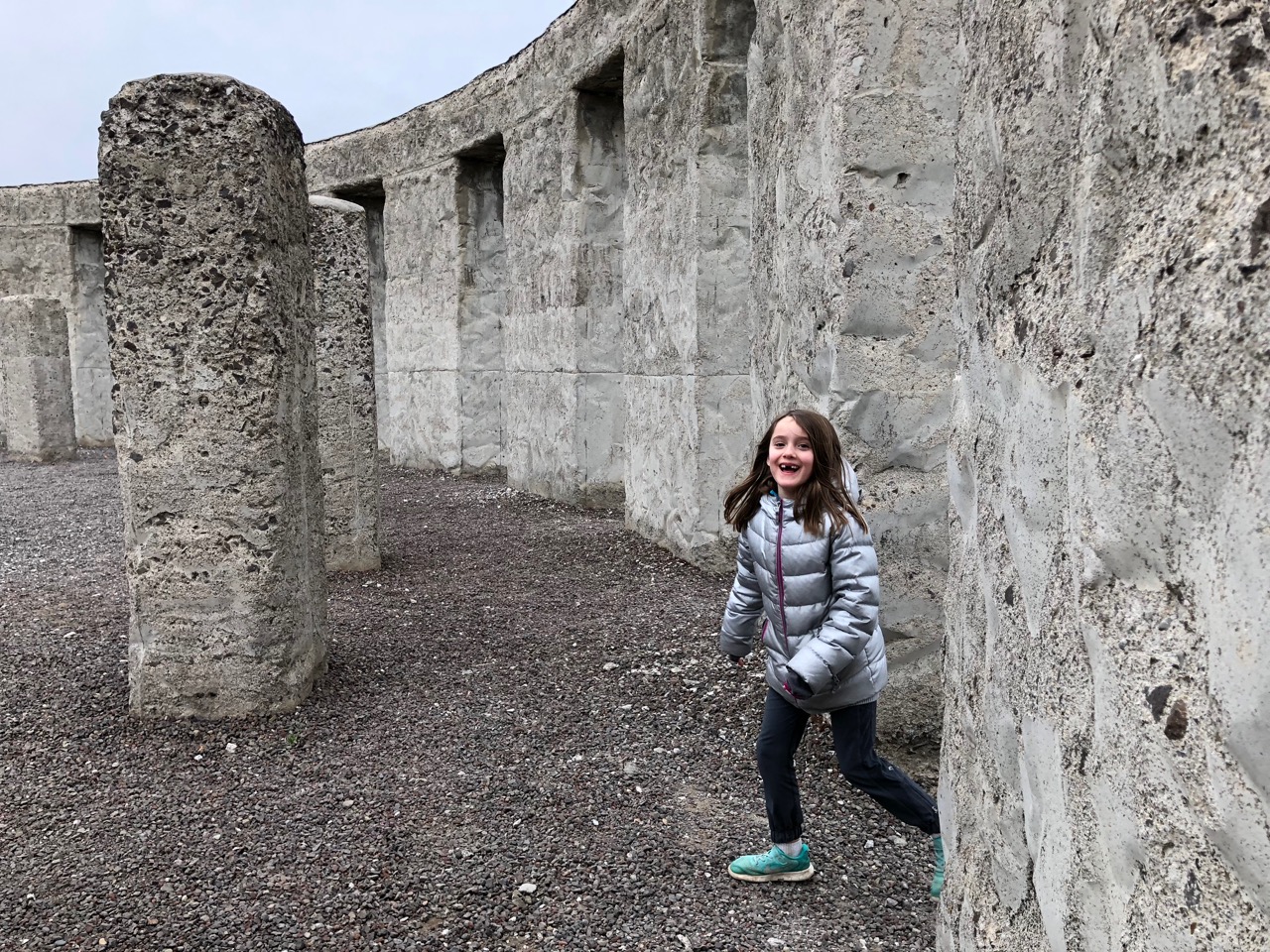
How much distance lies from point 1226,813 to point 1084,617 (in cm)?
26

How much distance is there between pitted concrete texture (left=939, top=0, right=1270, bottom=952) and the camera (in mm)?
777

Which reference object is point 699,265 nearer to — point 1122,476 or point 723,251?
point 723,251

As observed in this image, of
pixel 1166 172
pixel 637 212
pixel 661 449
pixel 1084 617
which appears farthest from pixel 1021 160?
pixel 637 212

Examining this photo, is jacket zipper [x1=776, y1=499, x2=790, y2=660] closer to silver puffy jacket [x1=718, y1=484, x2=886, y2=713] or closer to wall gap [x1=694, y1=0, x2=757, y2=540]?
silver puffy jacket [x1=718, y1=484, x2=886, y2=713]

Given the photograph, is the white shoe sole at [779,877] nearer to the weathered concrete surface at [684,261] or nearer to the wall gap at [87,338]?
the weathered concrete surface at [684,261]

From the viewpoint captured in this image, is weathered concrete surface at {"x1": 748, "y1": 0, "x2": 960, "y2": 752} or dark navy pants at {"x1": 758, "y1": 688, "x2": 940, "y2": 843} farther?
weathered concrete surface at {"x1": 748, "y1": 0, "x2": 960, "y2": 752}

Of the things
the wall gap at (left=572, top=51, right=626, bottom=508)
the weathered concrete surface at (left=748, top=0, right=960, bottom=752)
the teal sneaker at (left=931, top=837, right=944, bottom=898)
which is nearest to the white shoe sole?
the teal sneaker at (left=931, top=837, right=944, bottom=898)

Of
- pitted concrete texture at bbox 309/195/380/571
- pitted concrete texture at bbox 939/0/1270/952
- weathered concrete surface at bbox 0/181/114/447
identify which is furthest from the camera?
weathered concrete surface at bbox 0/181/114/447

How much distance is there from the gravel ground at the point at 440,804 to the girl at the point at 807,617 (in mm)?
248

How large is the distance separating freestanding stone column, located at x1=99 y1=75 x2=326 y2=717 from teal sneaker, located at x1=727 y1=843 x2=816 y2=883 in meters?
1.99

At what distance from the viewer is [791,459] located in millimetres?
2461

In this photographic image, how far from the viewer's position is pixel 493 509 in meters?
8.66

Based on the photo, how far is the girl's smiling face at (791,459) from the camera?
2461 mm

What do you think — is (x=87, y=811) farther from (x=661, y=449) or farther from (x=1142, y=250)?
(x=661, y=449)
